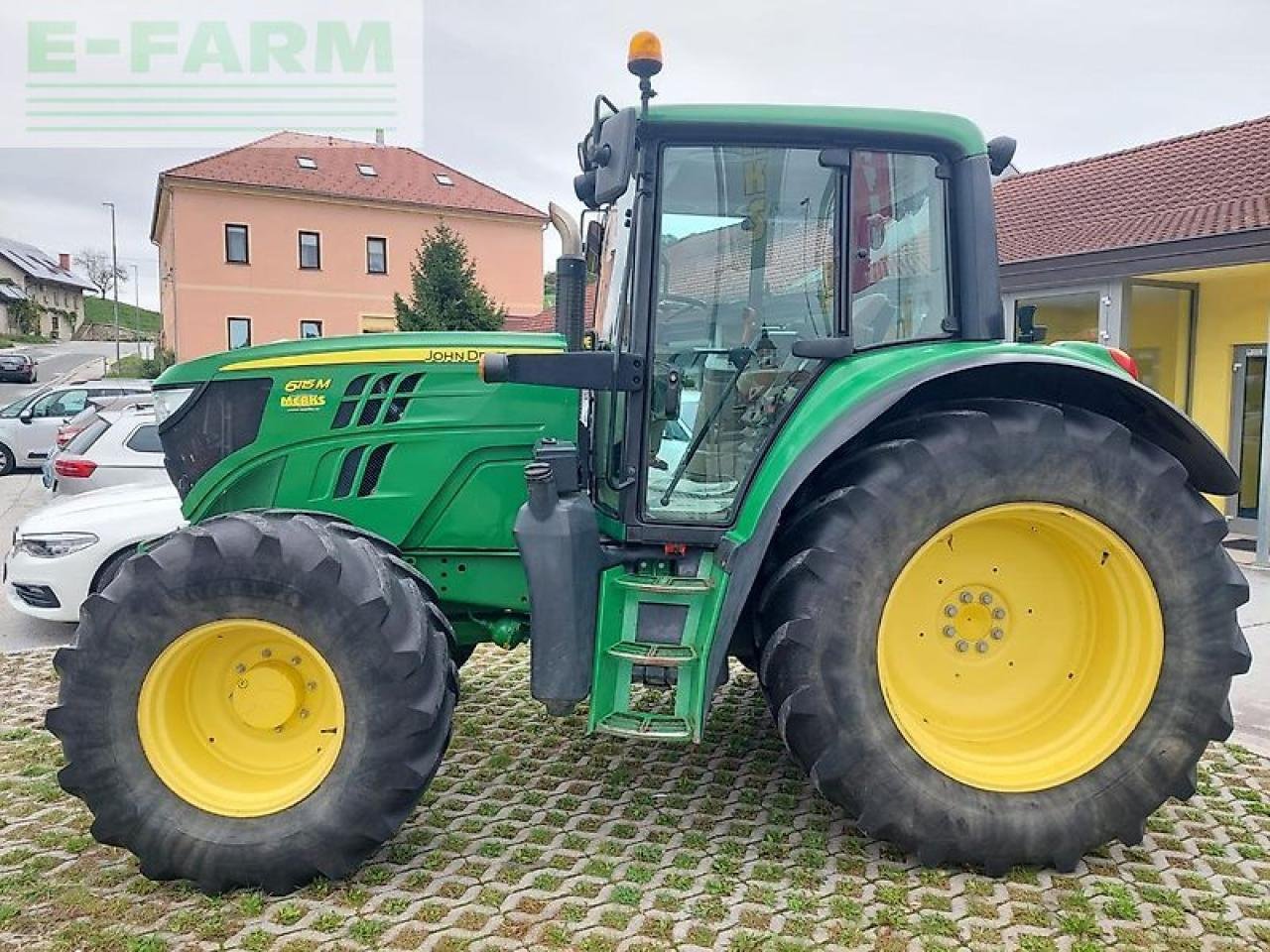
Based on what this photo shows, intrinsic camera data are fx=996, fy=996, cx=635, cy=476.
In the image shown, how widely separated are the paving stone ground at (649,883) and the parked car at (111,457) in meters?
4.33

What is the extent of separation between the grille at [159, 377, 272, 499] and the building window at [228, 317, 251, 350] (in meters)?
30.7

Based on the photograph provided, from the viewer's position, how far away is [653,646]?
10.3 feet

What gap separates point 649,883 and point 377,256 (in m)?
32.9

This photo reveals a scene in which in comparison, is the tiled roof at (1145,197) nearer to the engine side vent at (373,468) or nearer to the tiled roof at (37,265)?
the engine side vent at (373,468)

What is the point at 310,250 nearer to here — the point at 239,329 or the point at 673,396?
the point at 239,329

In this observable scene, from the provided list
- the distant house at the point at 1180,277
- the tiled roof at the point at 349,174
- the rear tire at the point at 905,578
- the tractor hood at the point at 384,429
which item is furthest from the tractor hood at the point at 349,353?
the tiled roof at the point at 349,174

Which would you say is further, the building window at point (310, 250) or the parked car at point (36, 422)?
the building window at point (310, 250)

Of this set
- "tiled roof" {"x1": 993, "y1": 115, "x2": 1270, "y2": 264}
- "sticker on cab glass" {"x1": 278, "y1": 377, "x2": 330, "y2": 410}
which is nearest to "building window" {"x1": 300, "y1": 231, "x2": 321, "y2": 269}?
"tiled roof" {"x1": 993, "y1": 115, "x2": 1270, "y2": 264}

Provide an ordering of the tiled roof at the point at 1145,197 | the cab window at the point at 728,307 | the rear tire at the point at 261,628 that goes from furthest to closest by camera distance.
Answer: the tiled roof at the point at 1145,197 → the cab window at the point at 728,307 → the rear tire at the point at 261,628

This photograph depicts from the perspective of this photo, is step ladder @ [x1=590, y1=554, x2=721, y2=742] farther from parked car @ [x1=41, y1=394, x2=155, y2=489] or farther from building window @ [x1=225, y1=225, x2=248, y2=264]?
building window @ [x1=225, y1=225, x2=248, y2=264]

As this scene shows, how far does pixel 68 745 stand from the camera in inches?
116

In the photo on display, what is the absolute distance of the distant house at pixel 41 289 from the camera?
64375mm

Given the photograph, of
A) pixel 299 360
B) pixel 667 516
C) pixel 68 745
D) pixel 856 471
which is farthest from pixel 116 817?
pixel 856 471

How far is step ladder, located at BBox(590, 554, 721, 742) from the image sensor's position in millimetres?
3004
